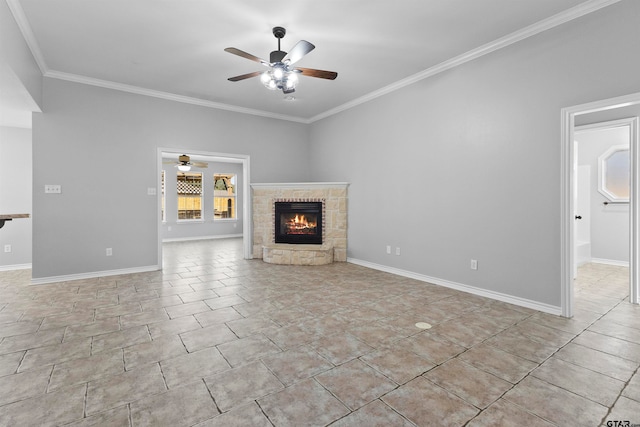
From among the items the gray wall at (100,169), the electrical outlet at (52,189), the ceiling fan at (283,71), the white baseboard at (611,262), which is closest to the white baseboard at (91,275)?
the gray wall at (100,169)

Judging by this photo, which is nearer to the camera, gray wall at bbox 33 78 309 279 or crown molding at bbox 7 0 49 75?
crown molding at bbox 7 0 49 75

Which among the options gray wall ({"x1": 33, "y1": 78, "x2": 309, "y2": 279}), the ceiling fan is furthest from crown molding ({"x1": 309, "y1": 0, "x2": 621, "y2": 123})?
gray wall ({"x1": 33, "y1": 78, "x2": 309, "y2": 279})

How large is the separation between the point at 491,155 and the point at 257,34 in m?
3.07

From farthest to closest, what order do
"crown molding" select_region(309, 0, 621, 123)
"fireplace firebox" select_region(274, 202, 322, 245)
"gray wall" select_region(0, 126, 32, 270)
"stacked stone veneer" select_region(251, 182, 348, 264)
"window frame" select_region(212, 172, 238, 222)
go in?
1. "window frame" select_region(212, 172, 238, 222)
2. "fireplace firebox" select_region(274, 202, 322, 245)
3. "stacked stone veneer" select_region(251, 182, 348, 264)
4. "gray wall" select_region(0, 126, 32, 270)
5. "crown molding" select_region(309, 0, 621, 123)

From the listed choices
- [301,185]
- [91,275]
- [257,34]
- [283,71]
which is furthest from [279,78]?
[91,275]

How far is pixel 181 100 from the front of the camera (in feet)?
18.0

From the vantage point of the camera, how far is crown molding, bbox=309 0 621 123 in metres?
2.91

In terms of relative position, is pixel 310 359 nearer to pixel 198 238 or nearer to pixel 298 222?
pixel 298 222

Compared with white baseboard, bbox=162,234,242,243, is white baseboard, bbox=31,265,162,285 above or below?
below

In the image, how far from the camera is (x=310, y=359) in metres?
2.33

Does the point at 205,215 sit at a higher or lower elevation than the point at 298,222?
higher

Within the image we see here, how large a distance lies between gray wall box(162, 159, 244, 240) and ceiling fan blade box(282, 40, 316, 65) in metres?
7.38

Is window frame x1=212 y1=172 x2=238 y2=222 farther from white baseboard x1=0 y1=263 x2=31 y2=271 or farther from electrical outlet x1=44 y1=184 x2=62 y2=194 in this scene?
electrical outlet x1=44 y1=184 x2=62 y2=194

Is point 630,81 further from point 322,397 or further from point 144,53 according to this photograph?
point 144,53
